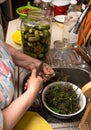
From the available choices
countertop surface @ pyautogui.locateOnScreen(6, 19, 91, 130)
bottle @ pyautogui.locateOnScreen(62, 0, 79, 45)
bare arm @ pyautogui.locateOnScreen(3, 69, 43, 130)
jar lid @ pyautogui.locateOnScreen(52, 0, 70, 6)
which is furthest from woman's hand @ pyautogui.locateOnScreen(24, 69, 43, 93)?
jar lid @ pyautogui.locateOnScreen(52, 0, 70, 6)

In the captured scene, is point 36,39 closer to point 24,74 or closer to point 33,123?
point 24,74

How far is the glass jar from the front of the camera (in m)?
0.87

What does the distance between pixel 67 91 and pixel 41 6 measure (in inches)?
29.5

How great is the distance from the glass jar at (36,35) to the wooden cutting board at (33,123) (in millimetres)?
321

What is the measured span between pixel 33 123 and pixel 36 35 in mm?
371

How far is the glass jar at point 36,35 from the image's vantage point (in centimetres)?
87

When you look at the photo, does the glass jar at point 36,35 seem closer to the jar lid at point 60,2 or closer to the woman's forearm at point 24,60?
the woman's forearm at point 24,60

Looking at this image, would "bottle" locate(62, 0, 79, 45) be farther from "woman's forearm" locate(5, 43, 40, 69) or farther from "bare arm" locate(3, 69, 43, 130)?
"bare arm" locate(3, 69, 43, 130)

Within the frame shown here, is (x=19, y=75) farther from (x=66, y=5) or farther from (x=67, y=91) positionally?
(x=66, y=5)

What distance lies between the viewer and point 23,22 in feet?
2.99

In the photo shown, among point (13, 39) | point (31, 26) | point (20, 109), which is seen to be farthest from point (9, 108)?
point (13, 39)

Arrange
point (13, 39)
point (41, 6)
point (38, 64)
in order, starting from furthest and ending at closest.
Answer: point (41, 6)
point (13, 39)
point (38, 64)

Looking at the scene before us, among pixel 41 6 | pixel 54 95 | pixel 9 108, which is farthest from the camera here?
pixel 41 6

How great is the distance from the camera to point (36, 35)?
0.85m
